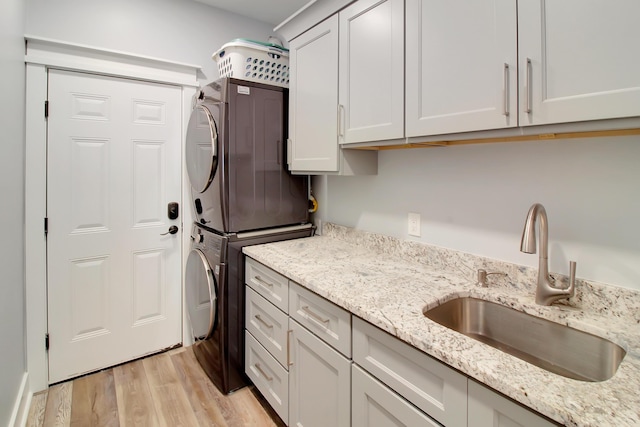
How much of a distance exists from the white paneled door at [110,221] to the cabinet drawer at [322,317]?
1322mm

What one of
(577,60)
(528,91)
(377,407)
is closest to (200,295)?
(377,407)

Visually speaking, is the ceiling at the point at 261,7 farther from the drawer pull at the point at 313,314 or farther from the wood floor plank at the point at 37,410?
the wood floor plank at the point at 37,410

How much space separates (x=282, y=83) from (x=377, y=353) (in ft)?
5.78

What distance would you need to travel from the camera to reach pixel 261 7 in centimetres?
244

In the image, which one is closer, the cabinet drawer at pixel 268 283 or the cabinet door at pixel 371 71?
the cabinet door at pixel 371 71

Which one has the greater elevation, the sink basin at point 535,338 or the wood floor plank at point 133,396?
the sink basin at point 535,338

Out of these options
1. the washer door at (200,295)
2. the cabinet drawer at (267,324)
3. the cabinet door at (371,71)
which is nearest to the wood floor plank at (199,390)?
the washer door at (200,295)

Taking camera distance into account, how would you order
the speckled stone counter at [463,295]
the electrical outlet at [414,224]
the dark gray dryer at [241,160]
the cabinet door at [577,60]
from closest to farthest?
the speckled stone counter at [463,295], the cabinet door at [577,60], the electrical outlet at [414,224], the dark gray dryer at [241,160]

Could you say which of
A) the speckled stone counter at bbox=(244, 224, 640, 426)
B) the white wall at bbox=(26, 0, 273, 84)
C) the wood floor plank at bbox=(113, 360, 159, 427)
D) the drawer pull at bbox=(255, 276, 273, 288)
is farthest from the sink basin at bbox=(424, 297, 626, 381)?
the white wall at bbox=(26, 0, 273, 84)

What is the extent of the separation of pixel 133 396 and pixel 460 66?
7.80ft

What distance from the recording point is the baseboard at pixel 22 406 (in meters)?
1.58

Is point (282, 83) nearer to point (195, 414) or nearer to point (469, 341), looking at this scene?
point (469, 341)

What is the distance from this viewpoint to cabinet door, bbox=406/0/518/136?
101 cm

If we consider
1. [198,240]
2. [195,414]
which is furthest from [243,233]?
[195,414]
